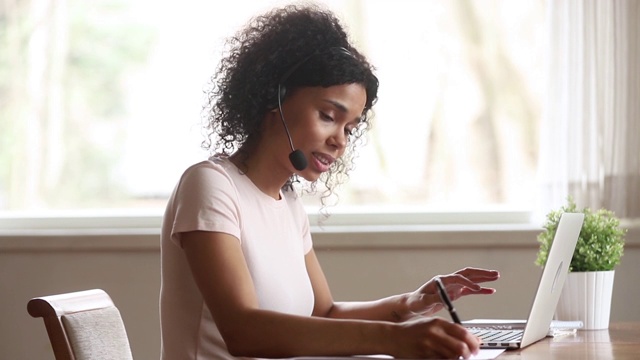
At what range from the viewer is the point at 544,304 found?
5.51 feet

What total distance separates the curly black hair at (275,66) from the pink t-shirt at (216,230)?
0.40 feet

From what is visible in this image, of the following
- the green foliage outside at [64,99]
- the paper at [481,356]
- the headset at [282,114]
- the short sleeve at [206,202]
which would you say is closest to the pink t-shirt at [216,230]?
the short sleeve at [206,202]

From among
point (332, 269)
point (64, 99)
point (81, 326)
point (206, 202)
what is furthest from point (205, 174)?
point (64, 99)

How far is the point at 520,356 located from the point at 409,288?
155 cm

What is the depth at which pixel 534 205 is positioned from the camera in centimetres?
309

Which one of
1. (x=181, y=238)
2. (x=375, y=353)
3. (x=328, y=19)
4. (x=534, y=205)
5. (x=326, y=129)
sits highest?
(x=328, y=19)

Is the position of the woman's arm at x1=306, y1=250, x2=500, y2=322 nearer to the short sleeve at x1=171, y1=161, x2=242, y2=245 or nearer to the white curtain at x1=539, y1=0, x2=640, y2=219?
the short sleeve at x1=171, y1=161, x2=242, y2=245

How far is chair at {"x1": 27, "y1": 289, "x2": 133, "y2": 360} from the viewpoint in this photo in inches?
60.4

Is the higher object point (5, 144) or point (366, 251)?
point (5, 144)

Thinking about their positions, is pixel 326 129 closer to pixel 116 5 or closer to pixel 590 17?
pixel 590 17

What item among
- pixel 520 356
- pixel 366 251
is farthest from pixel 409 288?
pixel 520 356

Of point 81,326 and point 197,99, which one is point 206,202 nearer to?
point 81,326

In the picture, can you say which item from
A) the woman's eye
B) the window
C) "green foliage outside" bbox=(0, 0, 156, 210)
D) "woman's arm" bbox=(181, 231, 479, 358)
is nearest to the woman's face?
the woman's eye

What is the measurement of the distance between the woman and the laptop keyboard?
3.1 inches
